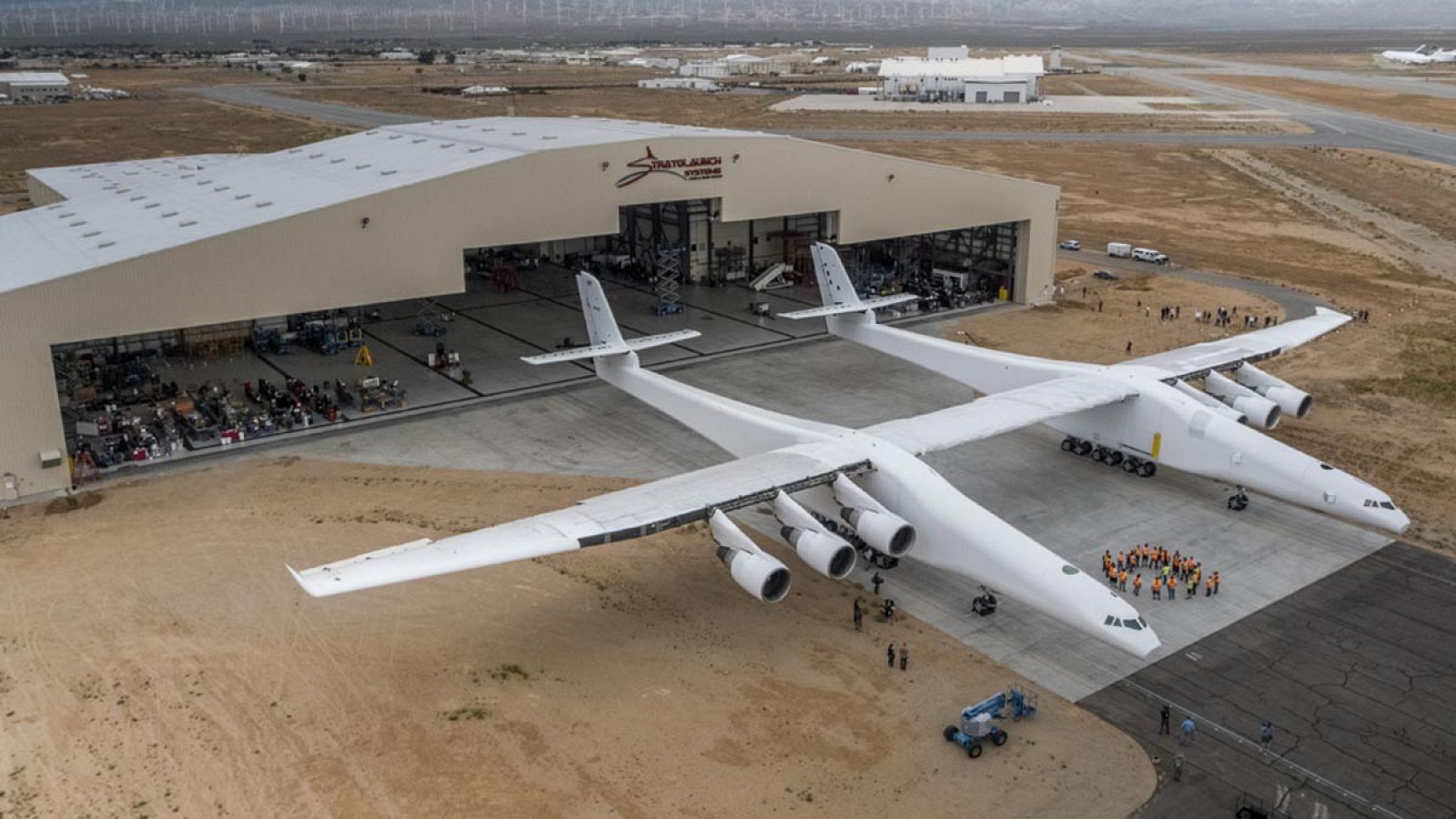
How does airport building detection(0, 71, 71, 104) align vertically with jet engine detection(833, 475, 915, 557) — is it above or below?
above

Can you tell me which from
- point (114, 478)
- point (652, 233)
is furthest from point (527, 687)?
point (652, 233)

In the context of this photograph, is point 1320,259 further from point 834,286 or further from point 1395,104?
point 1395,104

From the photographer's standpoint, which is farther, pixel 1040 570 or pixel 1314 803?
pixel 1040 570

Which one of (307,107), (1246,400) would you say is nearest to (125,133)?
(307,107)

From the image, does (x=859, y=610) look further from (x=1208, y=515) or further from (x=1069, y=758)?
(x=1208, y=515)

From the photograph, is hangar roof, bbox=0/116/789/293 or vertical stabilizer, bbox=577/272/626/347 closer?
hangar roof, bbox=0/116/789/293

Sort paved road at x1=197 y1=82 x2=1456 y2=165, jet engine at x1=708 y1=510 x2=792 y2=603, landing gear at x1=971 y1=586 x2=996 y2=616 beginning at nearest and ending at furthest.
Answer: jet engine at x1=708 y1=510 x2=792 y2=603 → landing gear at x1=971 y1=586 x2=996 y2=616 → paved road at x1=197 y1=82 x2=1456 y2=165

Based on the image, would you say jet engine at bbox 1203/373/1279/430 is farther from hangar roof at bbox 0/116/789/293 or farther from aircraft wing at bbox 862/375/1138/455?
hangar roof at bbox 0/116/789/293

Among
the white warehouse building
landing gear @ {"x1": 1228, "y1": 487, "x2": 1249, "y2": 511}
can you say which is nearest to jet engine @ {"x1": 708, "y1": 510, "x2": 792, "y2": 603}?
landing gear @ {"x1": 1228, "y1": 487, "x2": 1249, "y2": 511}
